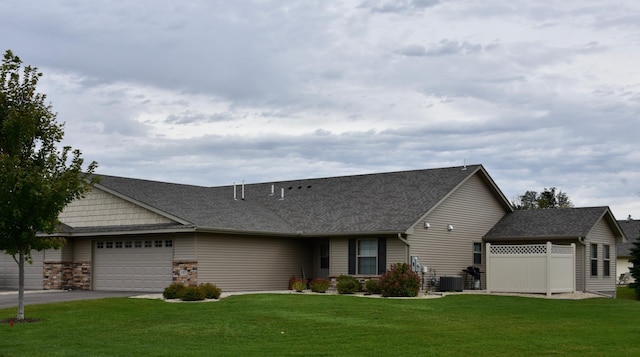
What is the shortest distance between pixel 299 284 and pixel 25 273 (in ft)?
42.1

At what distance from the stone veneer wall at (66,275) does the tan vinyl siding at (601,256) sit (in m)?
20.9

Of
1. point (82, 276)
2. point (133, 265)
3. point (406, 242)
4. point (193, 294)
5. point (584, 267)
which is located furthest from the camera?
point (82, 276)

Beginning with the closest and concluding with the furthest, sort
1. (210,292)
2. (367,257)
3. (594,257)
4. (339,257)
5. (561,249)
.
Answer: (210,292) → (561,249) → (367,257) → (339,257) → (594,257)

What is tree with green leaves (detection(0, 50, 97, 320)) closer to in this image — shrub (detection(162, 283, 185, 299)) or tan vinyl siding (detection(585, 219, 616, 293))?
shrub (detection(162, 283, 185, 299))

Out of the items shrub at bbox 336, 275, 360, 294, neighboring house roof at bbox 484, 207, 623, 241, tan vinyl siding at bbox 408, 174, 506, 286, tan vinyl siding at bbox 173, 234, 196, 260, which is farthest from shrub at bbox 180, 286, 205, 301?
neighboring house roof at bbox 484, 207, 623, 241

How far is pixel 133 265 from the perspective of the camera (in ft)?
104

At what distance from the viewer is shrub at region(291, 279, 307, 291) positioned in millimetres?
30875

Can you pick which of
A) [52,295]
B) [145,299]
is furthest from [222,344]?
[52,295]

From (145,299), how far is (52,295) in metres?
5.92

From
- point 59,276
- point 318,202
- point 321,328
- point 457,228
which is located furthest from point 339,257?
point 321,328

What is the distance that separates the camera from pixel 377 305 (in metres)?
23.3

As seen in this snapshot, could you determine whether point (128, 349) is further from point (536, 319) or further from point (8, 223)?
point (536, 319)

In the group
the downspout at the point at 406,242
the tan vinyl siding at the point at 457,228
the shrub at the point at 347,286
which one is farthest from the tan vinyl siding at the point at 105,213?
the tan vinyl siding at the point at 457,228

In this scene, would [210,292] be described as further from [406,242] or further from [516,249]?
[516,249]
